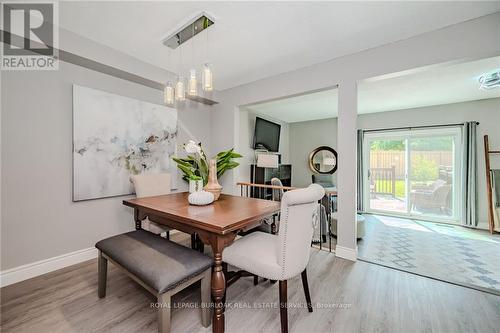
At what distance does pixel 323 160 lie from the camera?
220 inches

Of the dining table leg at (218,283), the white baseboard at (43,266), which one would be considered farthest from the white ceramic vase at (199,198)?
the white baseboard at (43,266)

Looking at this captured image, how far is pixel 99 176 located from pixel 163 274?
1.85 m

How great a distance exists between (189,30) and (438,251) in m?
4.20

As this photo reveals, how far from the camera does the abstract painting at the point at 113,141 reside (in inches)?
86.3

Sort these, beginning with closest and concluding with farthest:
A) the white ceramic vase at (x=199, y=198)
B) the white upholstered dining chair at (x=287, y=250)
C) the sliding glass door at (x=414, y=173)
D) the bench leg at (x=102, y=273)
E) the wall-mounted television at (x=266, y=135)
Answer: the white upholstered dining chair at (x=287, y=250), the bench leg at (x=102, y=273), the white ceramic vase at (x=199, y=198), the sliding glass door at (x=414, y=173), the wall-mounted television at (x=266, y=135)

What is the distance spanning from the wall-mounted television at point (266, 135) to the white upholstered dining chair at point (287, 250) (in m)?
3.30

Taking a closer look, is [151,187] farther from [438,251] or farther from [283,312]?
[438,251]

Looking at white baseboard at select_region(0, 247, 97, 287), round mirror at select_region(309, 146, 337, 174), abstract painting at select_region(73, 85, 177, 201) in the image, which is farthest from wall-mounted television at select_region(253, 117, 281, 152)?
white baseboard at select_region(0, 247, 97, 287)

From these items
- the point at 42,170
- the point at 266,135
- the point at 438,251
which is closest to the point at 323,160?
the point at 266,135

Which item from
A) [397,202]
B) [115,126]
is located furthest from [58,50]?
[397,202]

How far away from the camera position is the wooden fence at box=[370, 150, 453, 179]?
4.15m

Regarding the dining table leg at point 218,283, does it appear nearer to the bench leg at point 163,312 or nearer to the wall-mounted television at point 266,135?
the bench leg at point 163,312

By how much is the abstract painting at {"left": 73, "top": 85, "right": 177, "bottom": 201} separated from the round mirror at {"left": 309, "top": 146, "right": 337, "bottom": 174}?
4.18 meters

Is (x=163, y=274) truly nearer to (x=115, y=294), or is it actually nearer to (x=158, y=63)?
(x=115, y=294)
